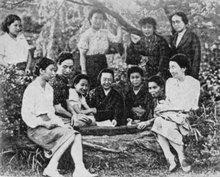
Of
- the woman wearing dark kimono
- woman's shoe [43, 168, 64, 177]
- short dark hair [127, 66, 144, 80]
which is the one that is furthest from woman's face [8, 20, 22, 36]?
woman's shoe [43, 168, 64, 177]

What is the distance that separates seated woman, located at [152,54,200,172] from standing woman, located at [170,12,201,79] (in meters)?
0.08

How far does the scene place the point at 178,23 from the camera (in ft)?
22.2

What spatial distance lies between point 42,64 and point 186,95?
7.31ft

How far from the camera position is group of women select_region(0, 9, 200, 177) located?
22.0ft

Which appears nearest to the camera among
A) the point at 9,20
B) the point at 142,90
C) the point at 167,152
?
the point at 167,152

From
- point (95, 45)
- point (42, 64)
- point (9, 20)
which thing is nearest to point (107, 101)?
point (95, 45)

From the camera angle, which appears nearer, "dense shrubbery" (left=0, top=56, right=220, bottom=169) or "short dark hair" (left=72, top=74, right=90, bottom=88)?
"dense shrubbery" (left=0, top=56, right=220, bottom=169)

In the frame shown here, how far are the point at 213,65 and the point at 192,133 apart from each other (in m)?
1.07

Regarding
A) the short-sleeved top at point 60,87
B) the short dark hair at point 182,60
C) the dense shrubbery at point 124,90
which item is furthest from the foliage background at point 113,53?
the short-sleeved top at point 60,87

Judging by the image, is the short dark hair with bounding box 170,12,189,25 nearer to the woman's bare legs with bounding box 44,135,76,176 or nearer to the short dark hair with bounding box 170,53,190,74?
the short dark hair with bounding box 170,53,190,74

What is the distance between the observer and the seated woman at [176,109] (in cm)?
669

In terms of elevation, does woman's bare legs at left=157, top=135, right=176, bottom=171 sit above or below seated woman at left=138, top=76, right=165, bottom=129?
below

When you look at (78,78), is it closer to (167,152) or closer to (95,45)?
(95,45)

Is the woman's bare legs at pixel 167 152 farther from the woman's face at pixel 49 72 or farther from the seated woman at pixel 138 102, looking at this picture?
the woman's face at pixel 49 72
